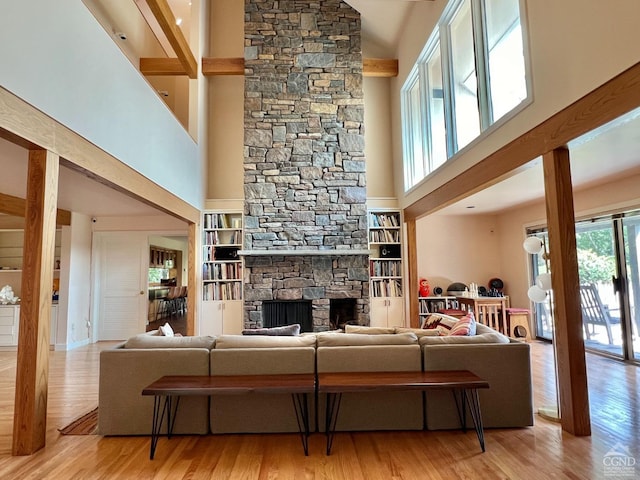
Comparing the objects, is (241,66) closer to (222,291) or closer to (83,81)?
(222,291)

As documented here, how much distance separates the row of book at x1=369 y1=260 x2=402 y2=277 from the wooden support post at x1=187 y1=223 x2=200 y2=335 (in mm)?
2968

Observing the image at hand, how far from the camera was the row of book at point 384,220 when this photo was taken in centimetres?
673

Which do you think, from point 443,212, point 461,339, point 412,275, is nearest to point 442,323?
point 461,339

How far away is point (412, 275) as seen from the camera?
6.30m

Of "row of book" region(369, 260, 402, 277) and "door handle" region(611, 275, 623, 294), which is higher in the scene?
"row of book" region(369, 260, 402, 277)

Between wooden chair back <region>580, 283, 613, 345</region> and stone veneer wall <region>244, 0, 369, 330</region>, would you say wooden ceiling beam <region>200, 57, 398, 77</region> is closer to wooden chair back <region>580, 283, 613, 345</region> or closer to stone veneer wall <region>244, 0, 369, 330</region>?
stone veneer wall <region>244, 0, 369, 330</region>

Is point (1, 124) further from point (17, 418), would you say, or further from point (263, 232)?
point (263, 232)

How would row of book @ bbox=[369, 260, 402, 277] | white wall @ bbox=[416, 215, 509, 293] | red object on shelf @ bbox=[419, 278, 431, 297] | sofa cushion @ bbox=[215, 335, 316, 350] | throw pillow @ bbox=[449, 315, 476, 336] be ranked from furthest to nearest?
white wall @ bbox=[416, 215, 509, 293] → red object on shelf @ bbox=[419, 278, 431, 297] → row of book @ bbox=[369, 260, 402, 277] → throw pillow @ bbox=[449, 315, 476, 336] → sofa cushion @ bbox=[215, 335, 316, 350]

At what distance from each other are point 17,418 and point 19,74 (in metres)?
2.21

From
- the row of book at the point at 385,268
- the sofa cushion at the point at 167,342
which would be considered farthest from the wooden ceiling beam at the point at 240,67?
the sofa cushion at the point at 167,342

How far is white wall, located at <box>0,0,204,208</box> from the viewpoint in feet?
7.77

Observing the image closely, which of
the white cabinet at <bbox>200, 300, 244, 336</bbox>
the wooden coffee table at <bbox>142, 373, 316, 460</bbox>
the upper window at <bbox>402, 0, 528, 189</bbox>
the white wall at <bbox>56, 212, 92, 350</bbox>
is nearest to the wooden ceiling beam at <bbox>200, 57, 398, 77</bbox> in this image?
the upper window at <bbox>402, 0, 528, 189</bbox>

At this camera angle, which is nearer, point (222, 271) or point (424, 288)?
point (222, 271)

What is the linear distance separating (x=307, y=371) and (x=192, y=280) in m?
3.92
